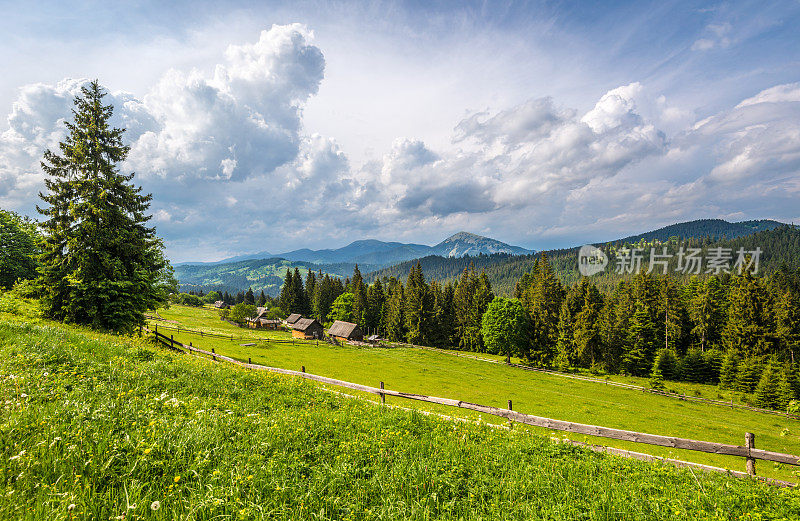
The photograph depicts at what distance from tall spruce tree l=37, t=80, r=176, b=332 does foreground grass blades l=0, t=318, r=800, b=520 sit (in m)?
13.7

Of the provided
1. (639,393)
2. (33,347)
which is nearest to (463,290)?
(639,393)

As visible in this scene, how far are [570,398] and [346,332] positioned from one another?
163 feet

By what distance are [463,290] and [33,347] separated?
73215 mm

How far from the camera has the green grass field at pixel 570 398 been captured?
2267 centimetres

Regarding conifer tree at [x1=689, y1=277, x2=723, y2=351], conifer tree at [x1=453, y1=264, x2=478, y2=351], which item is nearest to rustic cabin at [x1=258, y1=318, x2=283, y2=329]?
conifer tree at [x1=453, y1=264, x2=478, y2=351]

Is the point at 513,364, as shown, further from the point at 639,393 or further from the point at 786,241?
the point at 786,241

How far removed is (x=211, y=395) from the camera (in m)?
8.65

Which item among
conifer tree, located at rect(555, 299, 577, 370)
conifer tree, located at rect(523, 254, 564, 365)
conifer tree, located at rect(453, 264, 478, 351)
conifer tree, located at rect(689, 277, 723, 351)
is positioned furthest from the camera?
conifer tree, located at rect(453, 264, 478, 351)

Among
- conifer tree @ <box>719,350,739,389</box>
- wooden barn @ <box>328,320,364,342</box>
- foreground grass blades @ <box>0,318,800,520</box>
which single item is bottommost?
wooden barn @ <box>328,320,364,342</box>

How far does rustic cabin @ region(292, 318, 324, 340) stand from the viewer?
72738 millimetres

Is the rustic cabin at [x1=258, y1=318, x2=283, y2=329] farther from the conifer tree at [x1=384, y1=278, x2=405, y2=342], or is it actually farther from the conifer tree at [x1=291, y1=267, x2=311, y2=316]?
the conifer tree at [x1=384, y1=278, x2=405, y2=342]

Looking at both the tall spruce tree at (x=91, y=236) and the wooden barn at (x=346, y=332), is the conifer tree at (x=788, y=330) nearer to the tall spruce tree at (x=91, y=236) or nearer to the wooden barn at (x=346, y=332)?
the wooden barn at (x=346, y=332)

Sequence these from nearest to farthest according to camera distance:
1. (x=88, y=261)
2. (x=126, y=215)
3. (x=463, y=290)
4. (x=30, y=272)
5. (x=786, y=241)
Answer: (x=88, y=261) → (x=126, y=215) → (x=30, y=272) → (x=463, y=290) → (x=786, y=241)

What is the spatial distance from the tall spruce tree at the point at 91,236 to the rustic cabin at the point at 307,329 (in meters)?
53.7
